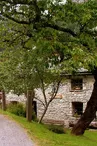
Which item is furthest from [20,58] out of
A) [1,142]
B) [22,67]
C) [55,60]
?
[1,142]

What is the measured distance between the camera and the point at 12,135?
1148 cm

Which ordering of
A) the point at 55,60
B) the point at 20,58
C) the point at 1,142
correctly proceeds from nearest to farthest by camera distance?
the point at 1,142
the point at 55,60
the point at 20,58

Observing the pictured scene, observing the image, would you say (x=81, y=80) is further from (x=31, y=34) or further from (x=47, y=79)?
(x=31, y=34)

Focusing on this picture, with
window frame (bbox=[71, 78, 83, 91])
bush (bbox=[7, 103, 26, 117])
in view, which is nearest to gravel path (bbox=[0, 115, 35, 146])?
bush (bbox=[7, 103, 26, 117])

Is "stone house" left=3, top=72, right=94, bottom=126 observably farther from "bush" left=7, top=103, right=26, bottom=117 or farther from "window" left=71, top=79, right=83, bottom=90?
"bush" left=7, top=103, right=26, bottom=117

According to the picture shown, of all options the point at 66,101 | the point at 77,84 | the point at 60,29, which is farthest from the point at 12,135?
the point at 77,84

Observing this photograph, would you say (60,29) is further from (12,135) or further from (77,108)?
(77,108)

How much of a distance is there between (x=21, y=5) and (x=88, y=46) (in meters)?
3.14

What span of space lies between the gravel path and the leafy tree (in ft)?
8.27

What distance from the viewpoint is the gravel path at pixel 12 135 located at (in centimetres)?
1016

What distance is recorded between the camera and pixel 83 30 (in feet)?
41.1

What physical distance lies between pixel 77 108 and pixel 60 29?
14242 mm

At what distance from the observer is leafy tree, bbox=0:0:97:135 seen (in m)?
10.7

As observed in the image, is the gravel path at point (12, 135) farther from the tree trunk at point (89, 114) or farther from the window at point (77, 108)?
the window at point (77, 108)
